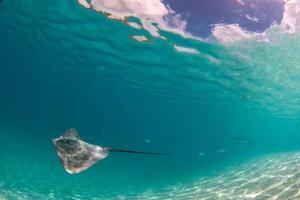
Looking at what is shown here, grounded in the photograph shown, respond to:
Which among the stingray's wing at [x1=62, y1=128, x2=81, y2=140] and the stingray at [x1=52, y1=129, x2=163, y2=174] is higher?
the stingray's wing at [x1=62, y1=128, x2=81, y2=140]

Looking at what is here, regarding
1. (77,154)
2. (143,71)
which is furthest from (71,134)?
(143,71)

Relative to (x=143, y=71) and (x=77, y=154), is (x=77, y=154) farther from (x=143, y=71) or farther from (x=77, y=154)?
(x=143, y=71)

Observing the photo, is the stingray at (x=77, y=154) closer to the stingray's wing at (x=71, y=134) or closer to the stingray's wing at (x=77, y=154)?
the stingray's wing at (x=77, y=154)

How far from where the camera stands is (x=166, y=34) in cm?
1878

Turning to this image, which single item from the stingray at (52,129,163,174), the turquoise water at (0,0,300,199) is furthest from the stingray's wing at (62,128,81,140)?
the turquoise water at (0,0,300,199)

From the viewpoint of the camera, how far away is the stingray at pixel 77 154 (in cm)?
702

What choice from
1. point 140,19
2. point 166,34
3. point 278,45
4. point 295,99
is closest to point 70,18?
point 140,19

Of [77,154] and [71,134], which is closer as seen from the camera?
[77,154]

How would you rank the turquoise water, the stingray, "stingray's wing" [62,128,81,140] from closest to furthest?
the stingray < "stingray's wing" [62,128,81,140] < the turquoise water

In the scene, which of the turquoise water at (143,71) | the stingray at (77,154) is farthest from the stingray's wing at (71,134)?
the turquoise water at (143,71)

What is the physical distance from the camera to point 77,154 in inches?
285

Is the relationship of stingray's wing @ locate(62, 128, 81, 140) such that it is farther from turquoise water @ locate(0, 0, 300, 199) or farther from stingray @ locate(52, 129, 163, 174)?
turquoise water @ locate(0, 0, 300, 199)

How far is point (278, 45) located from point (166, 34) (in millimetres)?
7392

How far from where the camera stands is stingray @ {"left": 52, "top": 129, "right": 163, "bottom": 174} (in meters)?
7.02
